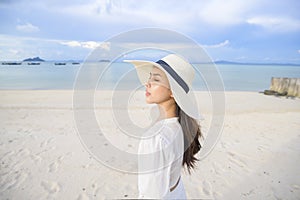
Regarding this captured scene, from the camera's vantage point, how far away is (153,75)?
0.96 meters

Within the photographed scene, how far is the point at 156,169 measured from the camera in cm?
82

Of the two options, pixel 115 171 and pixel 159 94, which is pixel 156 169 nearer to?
pixel 159 94

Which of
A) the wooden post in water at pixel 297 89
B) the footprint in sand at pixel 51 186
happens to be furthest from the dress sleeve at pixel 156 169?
the wooden post in water at pixel 297 89

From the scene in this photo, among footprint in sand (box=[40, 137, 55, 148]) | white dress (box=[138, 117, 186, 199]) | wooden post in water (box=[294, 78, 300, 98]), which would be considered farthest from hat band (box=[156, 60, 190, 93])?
wooden post in water (box=[294, 78, 300, 98])

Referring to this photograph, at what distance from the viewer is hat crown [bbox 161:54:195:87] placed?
93cm

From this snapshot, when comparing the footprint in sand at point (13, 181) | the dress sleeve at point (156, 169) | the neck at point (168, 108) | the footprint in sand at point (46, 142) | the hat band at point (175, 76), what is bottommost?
the footprint in sand at point (13, 181)

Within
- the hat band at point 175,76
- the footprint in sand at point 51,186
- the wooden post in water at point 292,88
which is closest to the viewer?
the hat band at point 175,76

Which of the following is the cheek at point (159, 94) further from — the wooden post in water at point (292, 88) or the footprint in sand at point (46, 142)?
the wooden post in water at point (292, 88)

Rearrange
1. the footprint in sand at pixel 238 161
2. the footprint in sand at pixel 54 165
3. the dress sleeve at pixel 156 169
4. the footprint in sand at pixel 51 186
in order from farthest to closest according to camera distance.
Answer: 1. the footprint in sand at pixel 238 161
2. the footprint in sand at pixel 54 165
3. the footprint in sand at pixel 51 186
4. the dress sleeve at pixel 156 169

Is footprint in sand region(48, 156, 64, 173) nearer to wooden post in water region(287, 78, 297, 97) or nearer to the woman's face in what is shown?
the woman's face

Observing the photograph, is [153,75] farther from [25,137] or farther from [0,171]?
[25,137]

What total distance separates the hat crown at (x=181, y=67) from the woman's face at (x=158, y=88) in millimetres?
54

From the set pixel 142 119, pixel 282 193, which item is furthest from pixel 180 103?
pixel 142 119

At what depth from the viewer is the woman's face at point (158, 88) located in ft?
3.09
